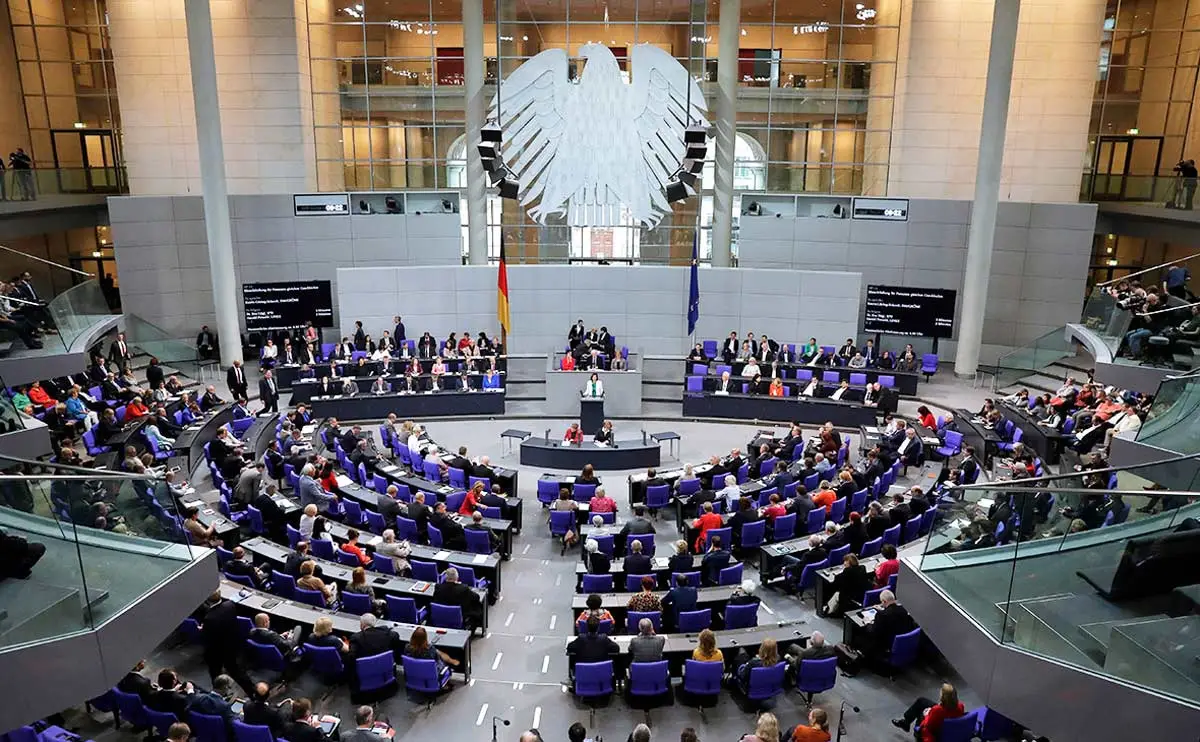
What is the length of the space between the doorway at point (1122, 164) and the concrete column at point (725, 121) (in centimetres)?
1133

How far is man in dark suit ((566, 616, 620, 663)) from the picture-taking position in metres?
8.74

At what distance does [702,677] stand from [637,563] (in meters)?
2.23

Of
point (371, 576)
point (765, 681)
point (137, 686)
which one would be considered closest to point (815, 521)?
point (765, 681)

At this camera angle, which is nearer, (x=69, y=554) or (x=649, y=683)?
(x=69, y=554)

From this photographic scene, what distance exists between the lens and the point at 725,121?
23.9 metres

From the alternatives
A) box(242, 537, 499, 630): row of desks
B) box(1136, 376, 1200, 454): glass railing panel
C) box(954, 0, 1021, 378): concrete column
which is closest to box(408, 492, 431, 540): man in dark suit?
box(242, 537, 499, 630): row of desks

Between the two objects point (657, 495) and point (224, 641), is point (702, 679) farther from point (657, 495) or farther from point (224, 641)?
point (657, 495)

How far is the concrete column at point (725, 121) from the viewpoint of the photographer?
23.2 m

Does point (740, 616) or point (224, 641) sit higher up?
point (224, 641)

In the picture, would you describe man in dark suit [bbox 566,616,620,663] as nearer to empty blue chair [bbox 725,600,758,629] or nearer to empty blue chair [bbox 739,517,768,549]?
empty blue chair [bbox 725,600,758,629]

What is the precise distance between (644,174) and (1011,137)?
11.1m

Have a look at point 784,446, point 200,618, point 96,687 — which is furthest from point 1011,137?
point 96,687

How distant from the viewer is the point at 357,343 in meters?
22.0

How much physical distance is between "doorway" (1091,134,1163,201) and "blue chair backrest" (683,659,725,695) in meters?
22.6
